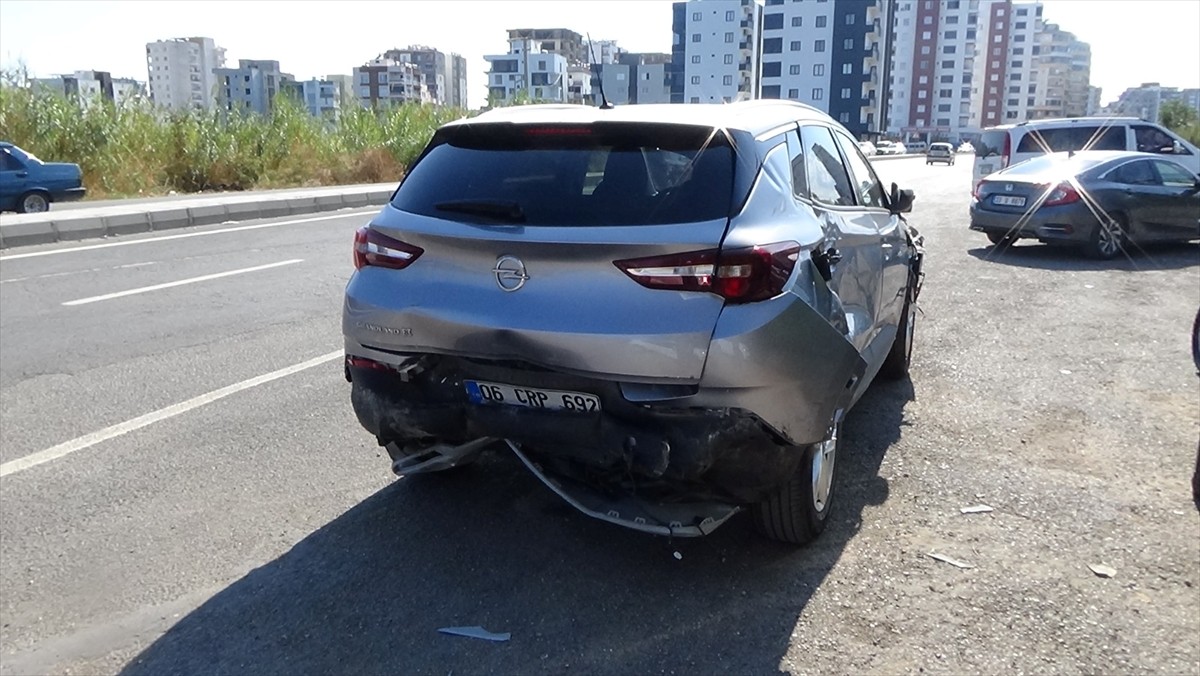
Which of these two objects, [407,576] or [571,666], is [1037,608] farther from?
[407,576]

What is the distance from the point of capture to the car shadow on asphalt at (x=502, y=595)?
3031 millimetres

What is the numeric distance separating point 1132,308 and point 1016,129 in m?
10.8

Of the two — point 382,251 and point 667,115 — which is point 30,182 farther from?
point 667,115

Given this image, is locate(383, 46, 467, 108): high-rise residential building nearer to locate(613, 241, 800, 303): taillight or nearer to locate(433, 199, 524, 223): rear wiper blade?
locate(433, 199, 524, 223): rear wiper blade

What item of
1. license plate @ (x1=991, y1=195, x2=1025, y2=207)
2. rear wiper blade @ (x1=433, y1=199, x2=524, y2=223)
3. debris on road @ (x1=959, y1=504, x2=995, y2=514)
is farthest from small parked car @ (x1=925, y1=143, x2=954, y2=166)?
rear wiper blade @ (x1=433, y1=199, x2=524, y2=223)

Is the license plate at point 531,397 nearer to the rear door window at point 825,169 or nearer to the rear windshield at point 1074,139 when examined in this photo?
the rear door window at point 825,169

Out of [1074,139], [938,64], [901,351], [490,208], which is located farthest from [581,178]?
[938,64]

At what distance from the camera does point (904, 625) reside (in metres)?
3.22

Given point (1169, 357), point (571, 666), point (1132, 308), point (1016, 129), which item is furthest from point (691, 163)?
point (1016, 129)

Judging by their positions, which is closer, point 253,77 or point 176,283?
point 176,283

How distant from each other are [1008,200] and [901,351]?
317 inches

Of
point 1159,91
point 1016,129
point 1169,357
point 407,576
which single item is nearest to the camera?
point 407,576

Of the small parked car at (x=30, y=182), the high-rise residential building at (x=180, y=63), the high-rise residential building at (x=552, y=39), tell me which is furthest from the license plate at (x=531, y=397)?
the high-rise residential building at (x=180, y=63)

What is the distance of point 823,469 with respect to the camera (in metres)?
3.82
